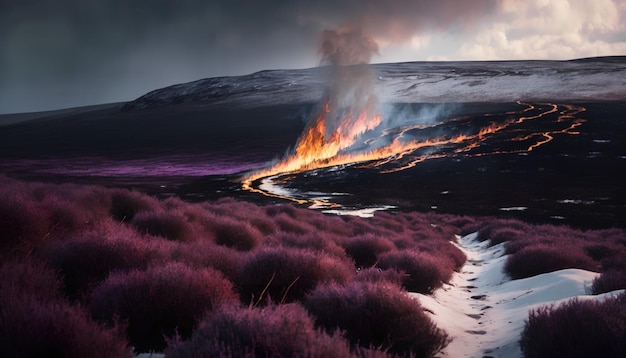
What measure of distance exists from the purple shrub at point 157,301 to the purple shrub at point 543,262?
874 cm

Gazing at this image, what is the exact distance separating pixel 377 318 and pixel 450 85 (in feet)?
484

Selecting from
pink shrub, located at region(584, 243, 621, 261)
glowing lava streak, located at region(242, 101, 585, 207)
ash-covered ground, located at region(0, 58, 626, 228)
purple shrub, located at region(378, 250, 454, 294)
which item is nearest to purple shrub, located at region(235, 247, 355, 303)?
purple shrub, located at region(378, 250, 454, 294)

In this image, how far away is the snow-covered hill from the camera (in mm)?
124500

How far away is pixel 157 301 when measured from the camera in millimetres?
4098

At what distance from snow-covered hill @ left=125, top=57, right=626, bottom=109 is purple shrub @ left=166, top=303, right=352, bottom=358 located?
101 meters

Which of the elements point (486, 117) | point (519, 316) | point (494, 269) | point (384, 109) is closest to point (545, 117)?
point (486, 117)

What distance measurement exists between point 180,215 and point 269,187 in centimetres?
4609

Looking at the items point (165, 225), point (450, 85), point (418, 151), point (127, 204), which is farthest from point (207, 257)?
point (450, 85)

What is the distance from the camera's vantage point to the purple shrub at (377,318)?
14.9ft

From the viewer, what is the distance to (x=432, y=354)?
4902 millimetres

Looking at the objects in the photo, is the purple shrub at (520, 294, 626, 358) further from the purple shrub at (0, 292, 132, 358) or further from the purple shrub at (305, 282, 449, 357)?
the purple shrub at (0, 292, 132, 358)

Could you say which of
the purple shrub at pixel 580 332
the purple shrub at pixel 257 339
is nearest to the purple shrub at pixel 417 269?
the purple shrub at pixel 580 332

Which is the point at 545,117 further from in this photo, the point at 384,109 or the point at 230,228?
the point at 230,228

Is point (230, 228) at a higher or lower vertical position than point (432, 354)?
higher
